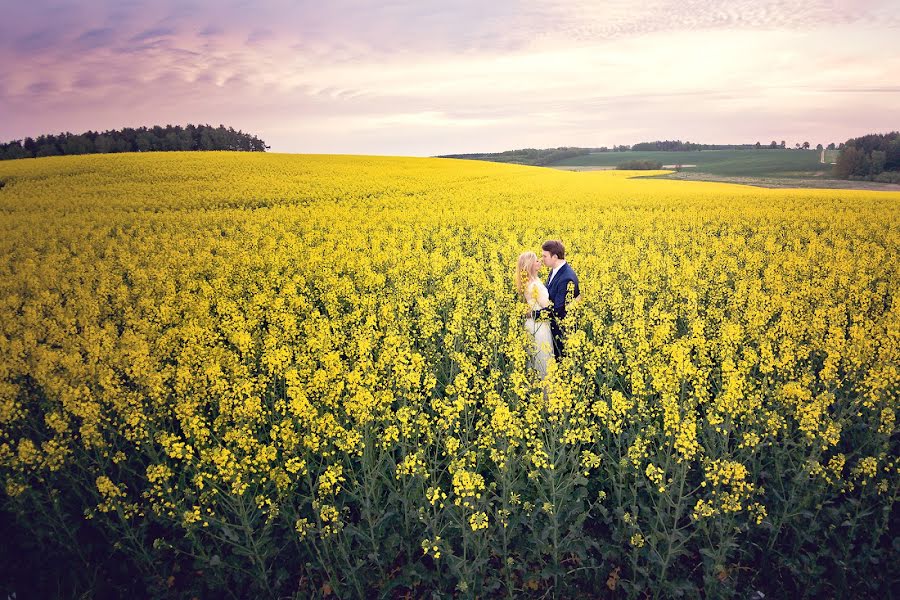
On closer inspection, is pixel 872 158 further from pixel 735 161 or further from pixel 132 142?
pixel 132 142

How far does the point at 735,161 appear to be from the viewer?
90.3 metres

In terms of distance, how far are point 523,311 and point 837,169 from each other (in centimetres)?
7526

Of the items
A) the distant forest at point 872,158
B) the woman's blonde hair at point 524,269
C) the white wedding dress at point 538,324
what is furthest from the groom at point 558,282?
the distant forest at point 872,158

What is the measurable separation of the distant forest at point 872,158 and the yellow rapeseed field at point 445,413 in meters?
54.5

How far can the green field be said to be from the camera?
73.0 meters

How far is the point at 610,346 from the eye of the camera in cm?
641

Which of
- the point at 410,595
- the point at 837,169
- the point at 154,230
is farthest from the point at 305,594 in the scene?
the point at 837,169

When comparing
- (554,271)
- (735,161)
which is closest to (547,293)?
(554,271)

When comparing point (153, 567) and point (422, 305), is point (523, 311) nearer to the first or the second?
point (422, 305)

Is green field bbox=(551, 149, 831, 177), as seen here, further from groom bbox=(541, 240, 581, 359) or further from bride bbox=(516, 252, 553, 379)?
bride bbox=(516, 252, 553, 379)

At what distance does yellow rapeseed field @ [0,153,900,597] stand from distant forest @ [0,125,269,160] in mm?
61529

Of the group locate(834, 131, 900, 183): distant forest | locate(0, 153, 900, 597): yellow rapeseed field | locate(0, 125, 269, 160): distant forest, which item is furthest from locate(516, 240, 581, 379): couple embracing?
locate(0, 125, 269, 160): distant forest

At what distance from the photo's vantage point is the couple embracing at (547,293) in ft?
25.1

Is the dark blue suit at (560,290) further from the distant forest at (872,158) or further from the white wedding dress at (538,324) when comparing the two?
the distant forest at (872,158)
